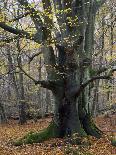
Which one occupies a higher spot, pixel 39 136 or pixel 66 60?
pixel 66 60

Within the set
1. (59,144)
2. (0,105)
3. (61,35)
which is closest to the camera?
(59,144)

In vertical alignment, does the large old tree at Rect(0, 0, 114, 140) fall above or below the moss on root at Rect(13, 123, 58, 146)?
above

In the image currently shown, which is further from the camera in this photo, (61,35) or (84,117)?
(84,117)

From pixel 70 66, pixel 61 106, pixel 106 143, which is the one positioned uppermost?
pixel 70 66

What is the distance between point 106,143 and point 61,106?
2585 millimetres

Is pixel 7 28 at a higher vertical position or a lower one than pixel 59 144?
higher

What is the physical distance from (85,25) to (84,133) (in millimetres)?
4623

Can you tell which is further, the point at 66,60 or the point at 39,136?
the point at 66,60

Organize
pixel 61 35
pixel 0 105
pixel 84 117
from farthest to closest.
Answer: pixel 0 105 < pixel 84 117 < pixel 61 35

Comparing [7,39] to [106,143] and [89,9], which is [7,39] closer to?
[89,9]

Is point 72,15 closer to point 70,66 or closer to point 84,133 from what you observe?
point 70,66

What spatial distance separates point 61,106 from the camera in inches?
581

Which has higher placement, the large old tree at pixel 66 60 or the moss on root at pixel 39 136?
the large old tree at pixel 66 60

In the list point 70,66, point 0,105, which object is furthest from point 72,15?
point 0,105
